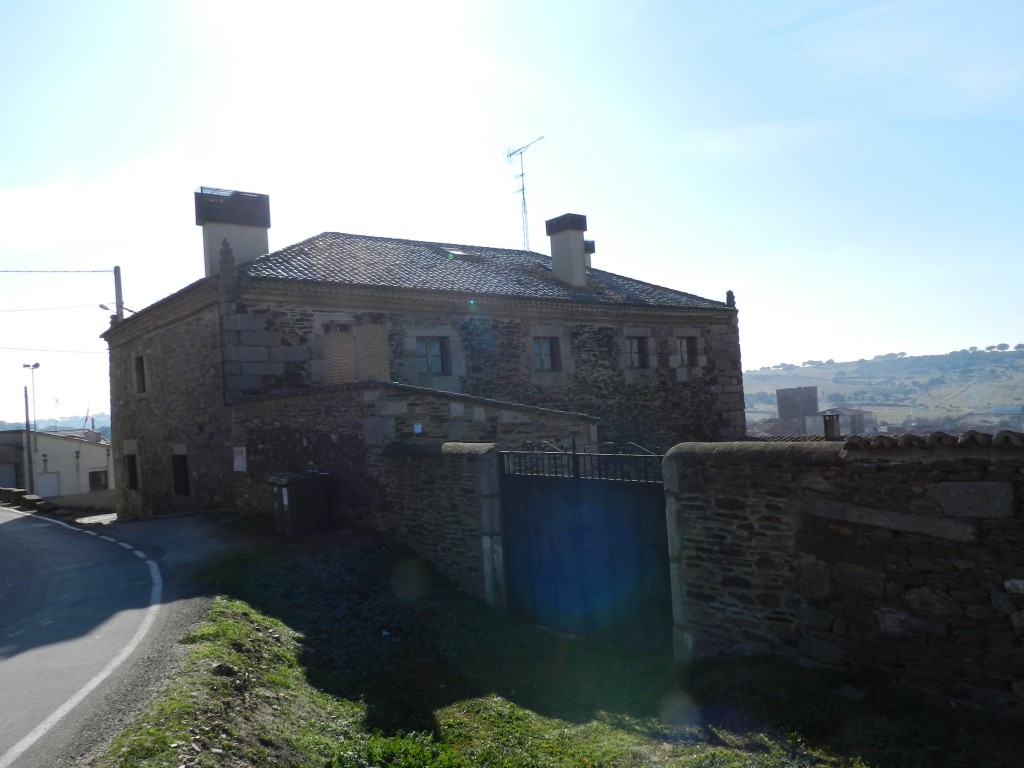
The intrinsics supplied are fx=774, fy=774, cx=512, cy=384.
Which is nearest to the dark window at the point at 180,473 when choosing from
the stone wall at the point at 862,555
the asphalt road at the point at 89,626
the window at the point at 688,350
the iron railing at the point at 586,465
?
the asphalt road at the point at 89,626

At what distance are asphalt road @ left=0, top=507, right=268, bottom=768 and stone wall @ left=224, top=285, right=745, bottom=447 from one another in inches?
156

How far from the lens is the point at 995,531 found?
5.80 m

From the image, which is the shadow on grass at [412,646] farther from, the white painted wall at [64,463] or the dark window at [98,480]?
the dark window at [98,480]

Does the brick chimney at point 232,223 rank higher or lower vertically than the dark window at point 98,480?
higher

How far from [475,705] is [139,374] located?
18.2 m

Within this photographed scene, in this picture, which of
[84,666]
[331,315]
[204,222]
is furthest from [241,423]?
[84,666]

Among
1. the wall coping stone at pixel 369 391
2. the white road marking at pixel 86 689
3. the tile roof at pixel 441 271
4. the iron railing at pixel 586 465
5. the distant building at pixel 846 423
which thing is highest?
the tile roof at pixel 441 271

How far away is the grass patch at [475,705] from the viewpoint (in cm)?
563

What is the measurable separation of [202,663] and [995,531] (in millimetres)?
6634

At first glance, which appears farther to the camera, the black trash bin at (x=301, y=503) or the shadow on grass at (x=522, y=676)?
the black trash bin at (x=301, y=503)

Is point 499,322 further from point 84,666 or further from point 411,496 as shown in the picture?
point 84,666

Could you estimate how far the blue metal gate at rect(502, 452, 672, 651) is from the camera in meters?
8.89

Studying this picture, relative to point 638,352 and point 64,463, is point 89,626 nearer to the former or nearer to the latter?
point 638,352

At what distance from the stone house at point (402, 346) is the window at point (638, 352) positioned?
0.06 metres
